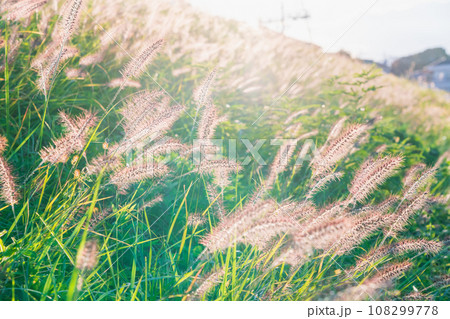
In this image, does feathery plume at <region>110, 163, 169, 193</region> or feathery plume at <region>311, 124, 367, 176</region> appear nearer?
feathery plume at <region>110, 163, 169, 193</region>

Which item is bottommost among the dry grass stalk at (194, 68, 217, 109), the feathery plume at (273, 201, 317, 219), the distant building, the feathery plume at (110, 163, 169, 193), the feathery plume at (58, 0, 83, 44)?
the distant building

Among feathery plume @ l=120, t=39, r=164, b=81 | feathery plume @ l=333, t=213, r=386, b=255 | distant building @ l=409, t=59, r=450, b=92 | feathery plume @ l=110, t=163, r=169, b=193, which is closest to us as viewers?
feathery plume @ l=333, t=213, r=386, b=255

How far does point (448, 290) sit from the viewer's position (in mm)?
1765

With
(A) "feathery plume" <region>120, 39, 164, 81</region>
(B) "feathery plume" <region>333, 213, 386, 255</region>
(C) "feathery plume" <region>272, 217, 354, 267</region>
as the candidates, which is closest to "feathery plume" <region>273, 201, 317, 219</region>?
(B) "feathery plume" <region>333, 213, 386, 255</region>

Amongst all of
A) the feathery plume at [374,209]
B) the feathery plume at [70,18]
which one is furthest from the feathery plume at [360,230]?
the feathery plume at [70,18]

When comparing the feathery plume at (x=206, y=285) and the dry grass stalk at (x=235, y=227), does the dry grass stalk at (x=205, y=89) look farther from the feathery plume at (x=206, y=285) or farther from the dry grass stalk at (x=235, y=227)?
the feathery plume at (x=206, y=285)

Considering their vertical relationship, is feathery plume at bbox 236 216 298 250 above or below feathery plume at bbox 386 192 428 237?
above

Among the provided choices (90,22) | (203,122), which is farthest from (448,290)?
(90,22)

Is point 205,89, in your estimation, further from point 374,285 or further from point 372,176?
point 374,285

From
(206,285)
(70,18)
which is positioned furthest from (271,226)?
(70,18)

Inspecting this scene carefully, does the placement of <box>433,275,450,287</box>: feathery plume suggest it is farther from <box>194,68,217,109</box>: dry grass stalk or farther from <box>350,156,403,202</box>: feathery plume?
<box>194,68,217,109</box>: dry grass stalk

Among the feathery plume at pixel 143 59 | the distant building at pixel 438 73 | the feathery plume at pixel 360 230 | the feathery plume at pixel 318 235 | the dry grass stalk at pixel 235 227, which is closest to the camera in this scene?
the feathery plume at pixel 318 235

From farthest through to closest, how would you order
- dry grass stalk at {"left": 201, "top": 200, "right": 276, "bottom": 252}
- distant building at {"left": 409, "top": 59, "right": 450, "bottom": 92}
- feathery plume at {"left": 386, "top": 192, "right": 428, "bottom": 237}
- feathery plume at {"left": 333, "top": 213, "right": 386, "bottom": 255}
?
distant building at {"left": 409, "top": 59, "right": 450, "bottom": 92}, feathery plume at {"left": 386, "top": 192, "right": 428, "bottom": 237}, feathery plume at {"left": 333, "top": 213, "right": 386, "bottom": 255}, dry grass stalk at {"left": 201, "top": 200, "right": 276, "bottom": 252}
